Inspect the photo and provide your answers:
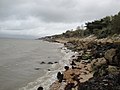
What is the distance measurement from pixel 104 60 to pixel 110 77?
10117 millimetres

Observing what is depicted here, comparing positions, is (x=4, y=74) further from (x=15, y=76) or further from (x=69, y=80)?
(x=69, y=80)

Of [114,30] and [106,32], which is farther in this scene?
[106,32]

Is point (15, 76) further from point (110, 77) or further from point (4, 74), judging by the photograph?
point (110, 77)

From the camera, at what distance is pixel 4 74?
38.8m

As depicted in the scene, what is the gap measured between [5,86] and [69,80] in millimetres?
7705

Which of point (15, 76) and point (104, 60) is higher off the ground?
point (104, 60)

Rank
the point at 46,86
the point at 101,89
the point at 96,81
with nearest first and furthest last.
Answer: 1. the point at 101,89
2. the point at 96,81
3. the point at 46,86

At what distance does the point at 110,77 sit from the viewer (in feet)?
71.5

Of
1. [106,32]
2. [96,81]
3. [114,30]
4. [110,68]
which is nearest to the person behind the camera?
[96,81]

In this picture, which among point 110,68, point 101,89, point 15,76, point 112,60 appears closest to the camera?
point 101,89

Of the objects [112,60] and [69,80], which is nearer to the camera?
[69,80]

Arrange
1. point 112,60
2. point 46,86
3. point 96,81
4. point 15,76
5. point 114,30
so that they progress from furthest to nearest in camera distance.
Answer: point 114,30 < point 15,76 < point 112,60 < point 46,86 < point 96,81

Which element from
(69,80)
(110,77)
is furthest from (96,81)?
(69,80)

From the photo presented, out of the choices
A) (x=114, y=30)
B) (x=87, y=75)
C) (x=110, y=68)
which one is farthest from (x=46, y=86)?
(x=114, y=30)
